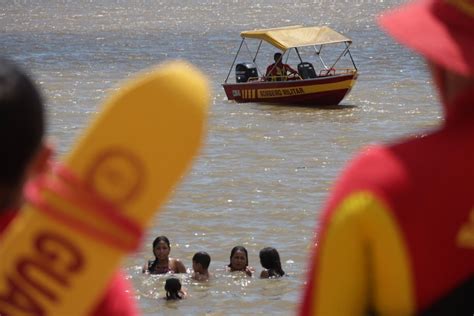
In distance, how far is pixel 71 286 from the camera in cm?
217

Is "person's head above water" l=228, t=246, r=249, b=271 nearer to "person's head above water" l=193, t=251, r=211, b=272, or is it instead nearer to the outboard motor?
"person's head above water" l=193, t=251, r=211, b=272

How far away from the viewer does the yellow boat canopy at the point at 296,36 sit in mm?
30812

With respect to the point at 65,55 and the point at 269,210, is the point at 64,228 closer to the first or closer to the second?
the point at 269,210

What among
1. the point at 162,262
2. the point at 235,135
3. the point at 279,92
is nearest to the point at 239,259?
the point at 162,262

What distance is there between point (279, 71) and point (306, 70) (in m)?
0.51

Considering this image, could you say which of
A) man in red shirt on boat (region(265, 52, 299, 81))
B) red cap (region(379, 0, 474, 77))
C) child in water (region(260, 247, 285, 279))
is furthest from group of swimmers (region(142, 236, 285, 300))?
man in red shirt on boat (region(265, 52, 299, 81))

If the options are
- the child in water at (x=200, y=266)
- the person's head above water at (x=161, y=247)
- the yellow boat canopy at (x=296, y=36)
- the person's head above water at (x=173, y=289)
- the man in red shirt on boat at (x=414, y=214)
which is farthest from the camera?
the yellow boat canopy at (x=296, y=36)

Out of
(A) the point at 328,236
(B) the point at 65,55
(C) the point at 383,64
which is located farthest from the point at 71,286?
(B) the point at 65,55

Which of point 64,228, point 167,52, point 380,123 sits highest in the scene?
point 64,228

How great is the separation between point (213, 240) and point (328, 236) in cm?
1462

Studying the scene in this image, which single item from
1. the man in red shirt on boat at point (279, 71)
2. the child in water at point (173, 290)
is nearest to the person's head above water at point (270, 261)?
the child in water at point (173, 290)

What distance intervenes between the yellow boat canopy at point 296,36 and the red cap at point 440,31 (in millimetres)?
27904

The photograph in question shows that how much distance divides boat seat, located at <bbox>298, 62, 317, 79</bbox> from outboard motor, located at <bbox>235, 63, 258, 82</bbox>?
1.12 metres

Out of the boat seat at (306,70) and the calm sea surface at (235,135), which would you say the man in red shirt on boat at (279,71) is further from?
the calm sea surface at (235,135)
